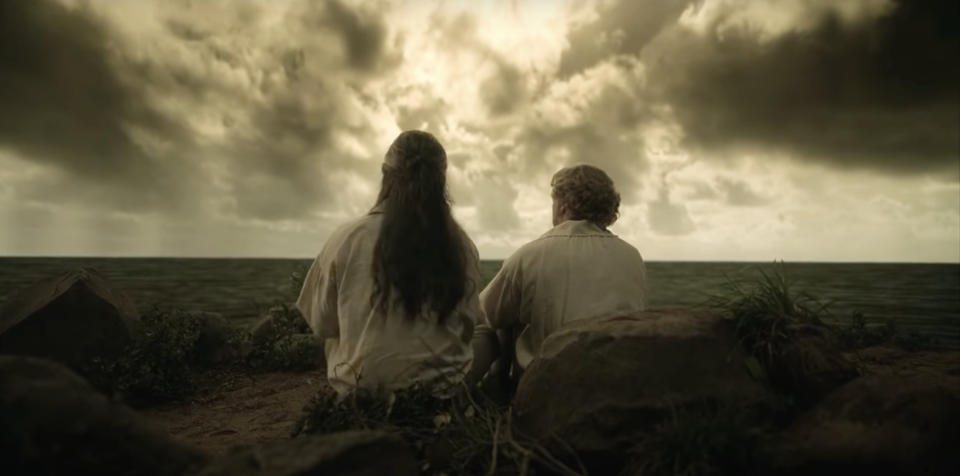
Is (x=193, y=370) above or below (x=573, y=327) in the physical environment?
below

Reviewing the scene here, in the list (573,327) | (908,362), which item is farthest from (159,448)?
(908,362)

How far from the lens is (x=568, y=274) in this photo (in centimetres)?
436

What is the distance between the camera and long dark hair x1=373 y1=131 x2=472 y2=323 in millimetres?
3828

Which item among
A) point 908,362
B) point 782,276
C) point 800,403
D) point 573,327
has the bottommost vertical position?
point 908,362

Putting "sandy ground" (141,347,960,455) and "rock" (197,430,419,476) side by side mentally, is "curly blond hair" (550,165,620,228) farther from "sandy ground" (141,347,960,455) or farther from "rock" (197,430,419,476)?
"rock" (197,430,419,476)

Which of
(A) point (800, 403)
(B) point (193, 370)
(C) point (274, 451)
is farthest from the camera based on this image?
(B) point (193, 370)

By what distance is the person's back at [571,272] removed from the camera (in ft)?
14.3

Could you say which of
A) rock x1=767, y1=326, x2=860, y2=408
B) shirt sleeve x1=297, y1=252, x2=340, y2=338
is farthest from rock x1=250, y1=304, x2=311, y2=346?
rock x1=767, y1=326, x2=860, y2=408

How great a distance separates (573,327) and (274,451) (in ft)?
6.05

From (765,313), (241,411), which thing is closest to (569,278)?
(765,313)

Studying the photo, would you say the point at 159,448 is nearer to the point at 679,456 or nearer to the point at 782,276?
the point at 679,456

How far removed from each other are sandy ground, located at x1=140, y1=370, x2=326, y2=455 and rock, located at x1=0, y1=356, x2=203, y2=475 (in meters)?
1.68

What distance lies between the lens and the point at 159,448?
9.00 feet

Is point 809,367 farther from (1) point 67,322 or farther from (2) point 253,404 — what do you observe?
(1) point 67,322
